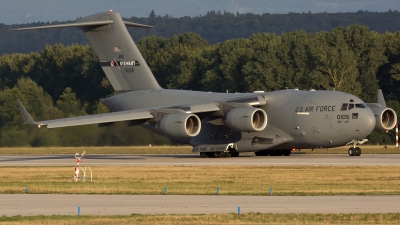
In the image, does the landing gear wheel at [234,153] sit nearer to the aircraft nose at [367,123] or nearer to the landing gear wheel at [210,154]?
the landing gear wheel at [210,154]

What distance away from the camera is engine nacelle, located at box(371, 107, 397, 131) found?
115 ft

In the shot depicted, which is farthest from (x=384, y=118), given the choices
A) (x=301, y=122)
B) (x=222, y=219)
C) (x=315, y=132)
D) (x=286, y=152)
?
(x=222, y=219)

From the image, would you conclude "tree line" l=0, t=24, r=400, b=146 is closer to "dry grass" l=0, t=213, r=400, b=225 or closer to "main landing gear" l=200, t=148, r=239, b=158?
"main landing gear" l=200, t=148, r=239, b=158

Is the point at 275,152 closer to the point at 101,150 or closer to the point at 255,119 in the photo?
the point at 255,119

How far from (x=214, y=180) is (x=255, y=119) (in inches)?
469

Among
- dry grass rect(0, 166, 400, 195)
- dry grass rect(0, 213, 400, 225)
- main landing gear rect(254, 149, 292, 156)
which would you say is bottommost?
dry grass rect(0, 213, 400, 225)

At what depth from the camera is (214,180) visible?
22906 millimetres

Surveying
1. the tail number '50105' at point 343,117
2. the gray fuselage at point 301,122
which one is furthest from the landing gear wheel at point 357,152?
the tail number '50105' at point 343,117

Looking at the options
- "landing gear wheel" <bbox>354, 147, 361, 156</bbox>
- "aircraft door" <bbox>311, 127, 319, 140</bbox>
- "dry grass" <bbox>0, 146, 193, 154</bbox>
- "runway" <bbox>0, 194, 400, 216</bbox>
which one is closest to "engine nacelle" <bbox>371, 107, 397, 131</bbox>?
"landing gear wheel" <bbox>354, 147, 361, 156</bbox>

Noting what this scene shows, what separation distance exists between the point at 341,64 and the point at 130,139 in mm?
26888

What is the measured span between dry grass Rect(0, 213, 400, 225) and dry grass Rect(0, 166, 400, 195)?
164 inches

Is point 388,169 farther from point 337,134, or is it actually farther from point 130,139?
point 130,139

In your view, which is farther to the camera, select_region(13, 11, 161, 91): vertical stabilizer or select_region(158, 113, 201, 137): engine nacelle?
select_region(13, 11, 161, 91): vertical stabilizer

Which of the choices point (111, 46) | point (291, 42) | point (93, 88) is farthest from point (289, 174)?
point (93, 88)
